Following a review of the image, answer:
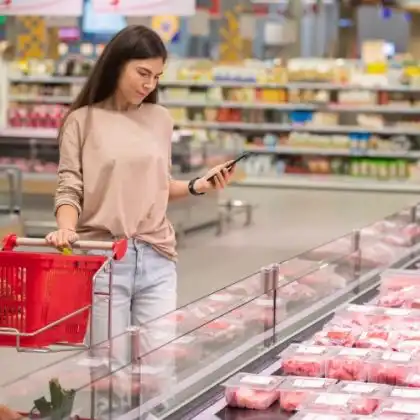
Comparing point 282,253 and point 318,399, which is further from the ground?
point 318,399

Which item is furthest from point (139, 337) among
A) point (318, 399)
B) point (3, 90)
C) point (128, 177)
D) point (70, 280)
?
point (3, 90)

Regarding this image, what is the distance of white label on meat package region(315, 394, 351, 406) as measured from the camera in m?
2.80

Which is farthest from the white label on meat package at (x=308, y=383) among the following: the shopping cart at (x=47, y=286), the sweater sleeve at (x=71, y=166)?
the sweater sleeve at (x=71, y=166)

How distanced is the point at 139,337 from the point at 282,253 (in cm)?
841

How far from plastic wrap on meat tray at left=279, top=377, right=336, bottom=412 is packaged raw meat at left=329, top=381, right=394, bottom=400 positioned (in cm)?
3

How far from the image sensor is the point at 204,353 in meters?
3.27

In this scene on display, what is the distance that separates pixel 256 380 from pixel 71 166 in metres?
1.25

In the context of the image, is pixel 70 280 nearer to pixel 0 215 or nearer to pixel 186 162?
pixel 0 215

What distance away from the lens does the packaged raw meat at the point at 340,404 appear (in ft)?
9.10

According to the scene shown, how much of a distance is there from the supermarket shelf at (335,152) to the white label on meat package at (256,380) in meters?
14.6

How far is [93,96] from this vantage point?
3.98 metres

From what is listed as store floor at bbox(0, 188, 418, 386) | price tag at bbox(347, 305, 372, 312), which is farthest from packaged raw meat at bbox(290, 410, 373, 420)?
store floor at bbox(0, 188, 418, 386)

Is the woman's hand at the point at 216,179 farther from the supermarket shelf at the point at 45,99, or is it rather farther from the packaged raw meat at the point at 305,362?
the supermarket shelf at the point at 45,99

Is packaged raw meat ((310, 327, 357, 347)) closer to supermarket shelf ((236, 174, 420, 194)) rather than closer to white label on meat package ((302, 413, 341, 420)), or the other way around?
white label on meat package ((302, 413, 341, 420))
